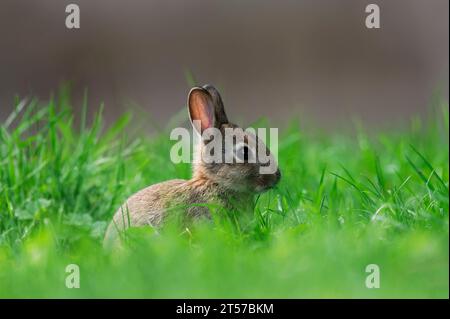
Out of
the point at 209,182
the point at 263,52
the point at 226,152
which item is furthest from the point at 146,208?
the point at 263,52

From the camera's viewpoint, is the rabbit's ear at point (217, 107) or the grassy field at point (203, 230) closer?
the grassy field at point (203, 230)

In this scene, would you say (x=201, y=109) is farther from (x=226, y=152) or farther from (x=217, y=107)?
(x=226, y=152)

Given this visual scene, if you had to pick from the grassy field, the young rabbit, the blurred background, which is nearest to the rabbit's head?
the young rabbit

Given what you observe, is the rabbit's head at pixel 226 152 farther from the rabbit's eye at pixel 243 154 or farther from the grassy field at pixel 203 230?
the grassy field at pixel 203 230

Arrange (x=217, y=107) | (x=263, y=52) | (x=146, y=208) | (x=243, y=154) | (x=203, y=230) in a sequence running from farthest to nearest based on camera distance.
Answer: (x=263, y=52)
(x=217, y=107)
(x=243, y=154)
(x=146, y=208)
(x=203, y=230)

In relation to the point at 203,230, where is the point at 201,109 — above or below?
above

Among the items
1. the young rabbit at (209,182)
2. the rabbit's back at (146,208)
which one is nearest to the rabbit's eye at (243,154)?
the young rabbit at (209,182)

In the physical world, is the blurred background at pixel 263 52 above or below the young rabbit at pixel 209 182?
above
